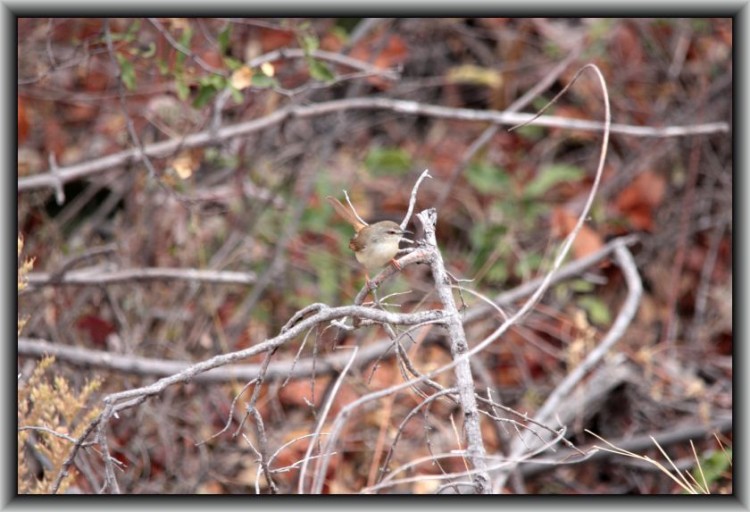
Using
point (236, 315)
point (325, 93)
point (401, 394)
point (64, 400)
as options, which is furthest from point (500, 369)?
point (64, 400)

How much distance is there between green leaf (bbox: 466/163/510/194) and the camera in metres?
3.40

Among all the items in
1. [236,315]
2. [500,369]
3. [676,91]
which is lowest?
[500,369]

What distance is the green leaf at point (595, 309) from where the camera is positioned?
3004 millimetres

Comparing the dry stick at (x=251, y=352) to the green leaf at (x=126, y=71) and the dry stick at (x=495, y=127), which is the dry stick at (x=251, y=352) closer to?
the green leaf at (x=126, y=71)

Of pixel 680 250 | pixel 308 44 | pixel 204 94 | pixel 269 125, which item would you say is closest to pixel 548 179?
pixel 680 250

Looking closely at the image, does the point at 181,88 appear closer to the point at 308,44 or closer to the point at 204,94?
the point at 204,94

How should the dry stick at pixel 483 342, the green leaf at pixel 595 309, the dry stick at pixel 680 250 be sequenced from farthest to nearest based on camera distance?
1. the dry stick at pixel 680 250
2. the green leaf at pixel 595 309
3. the dry stick at pixel 483 342

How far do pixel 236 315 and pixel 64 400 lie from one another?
123 centimetres

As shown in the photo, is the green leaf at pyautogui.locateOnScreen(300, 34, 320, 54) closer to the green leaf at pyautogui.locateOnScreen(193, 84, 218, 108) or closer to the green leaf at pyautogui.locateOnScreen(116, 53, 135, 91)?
the green leaf at pyautogui.locateOnScreen(193, 84, 218, 108)

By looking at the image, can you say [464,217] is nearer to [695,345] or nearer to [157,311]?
[695,345]

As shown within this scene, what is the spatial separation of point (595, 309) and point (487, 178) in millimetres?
682

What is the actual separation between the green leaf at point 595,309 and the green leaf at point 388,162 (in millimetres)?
793

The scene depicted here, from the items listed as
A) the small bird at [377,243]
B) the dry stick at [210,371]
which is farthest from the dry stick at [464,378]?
the dry stick at [210,371]

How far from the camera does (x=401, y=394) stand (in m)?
2.72
